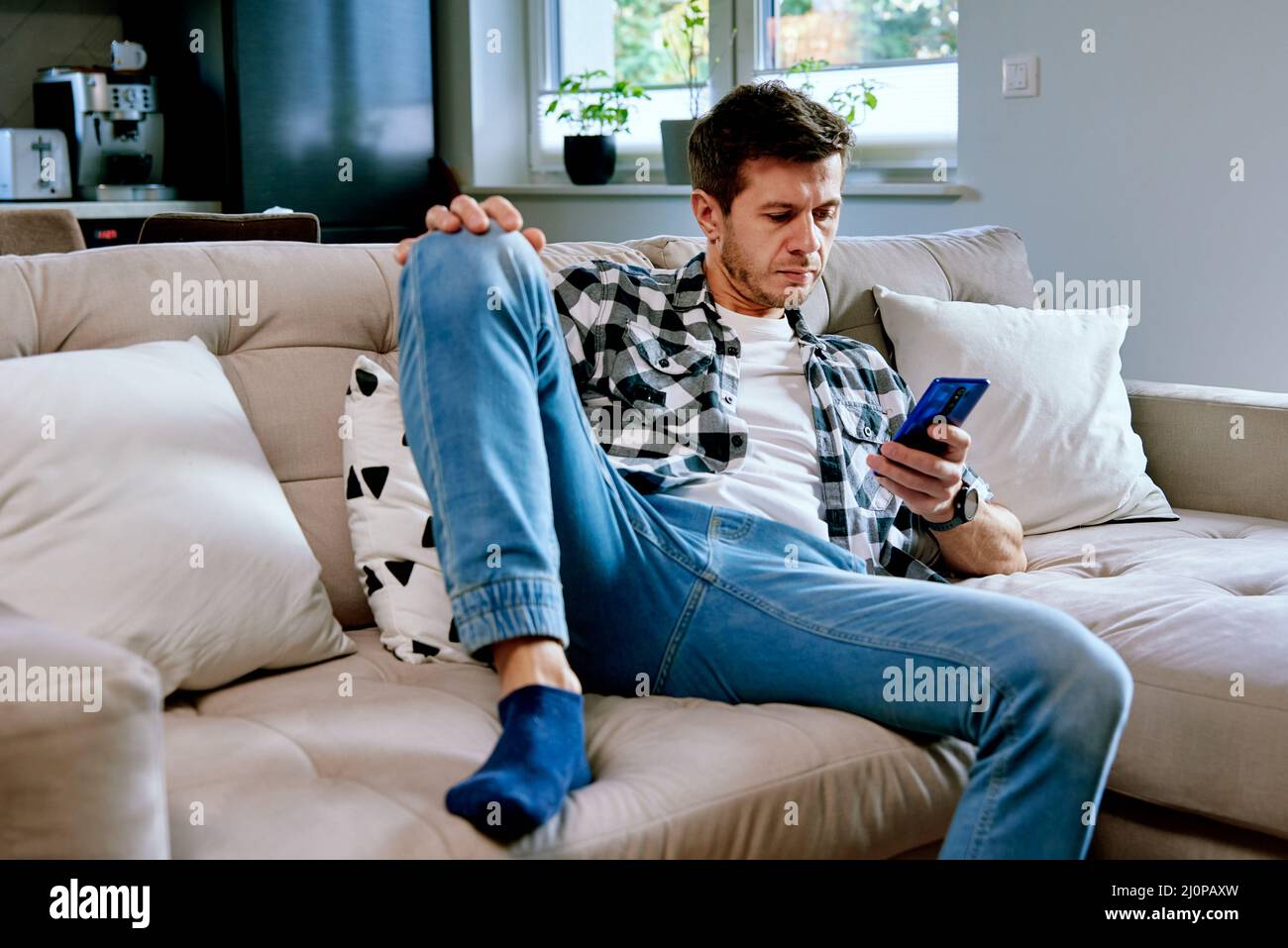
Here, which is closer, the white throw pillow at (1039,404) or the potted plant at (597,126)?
the white throw pillow at (1039,404)

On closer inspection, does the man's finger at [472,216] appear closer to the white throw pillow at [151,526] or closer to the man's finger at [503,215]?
the man's finger at [503,215]

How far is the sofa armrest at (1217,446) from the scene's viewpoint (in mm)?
2139

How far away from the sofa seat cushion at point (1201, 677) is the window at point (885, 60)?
1880 millimetres

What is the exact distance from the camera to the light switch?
9.98ft

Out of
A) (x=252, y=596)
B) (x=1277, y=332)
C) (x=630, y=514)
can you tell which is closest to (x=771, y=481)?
(x=630, y=514)

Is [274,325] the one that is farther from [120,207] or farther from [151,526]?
[120,207]

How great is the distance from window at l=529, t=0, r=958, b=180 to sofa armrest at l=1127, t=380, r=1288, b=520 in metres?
1.10

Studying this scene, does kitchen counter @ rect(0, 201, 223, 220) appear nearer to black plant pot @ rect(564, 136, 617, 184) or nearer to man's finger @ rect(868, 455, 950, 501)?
black plant pot @ rect(564, 136, 617, 184)

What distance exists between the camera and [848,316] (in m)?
2.22

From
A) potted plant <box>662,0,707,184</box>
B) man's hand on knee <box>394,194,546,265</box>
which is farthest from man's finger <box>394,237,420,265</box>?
potted plant <box>662,0,707,184</box>

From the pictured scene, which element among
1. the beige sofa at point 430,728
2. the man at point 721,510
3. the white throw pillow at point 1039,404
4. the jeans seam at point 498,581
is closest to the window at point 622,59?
the white throw pillow at point 1039,404
